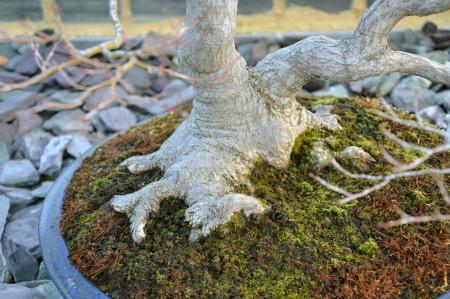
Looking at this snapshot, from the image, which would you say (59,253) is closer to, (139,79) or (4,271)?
(4,271)

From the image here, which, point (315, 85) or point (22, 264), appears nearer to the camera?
point (22, 264)

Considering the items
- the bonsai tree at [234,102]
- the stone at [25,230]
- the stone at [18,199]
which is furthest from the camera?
the stone at [18,199]

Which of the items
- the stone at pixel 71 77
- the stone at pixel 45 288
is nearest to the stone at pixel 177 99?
the stone at pixel 71 77

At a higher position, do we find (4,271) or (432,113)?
(432,113)

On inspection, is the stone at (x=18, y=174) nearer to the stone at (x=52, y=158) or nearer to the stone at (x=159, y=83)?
the stone at (x=52, y=158)

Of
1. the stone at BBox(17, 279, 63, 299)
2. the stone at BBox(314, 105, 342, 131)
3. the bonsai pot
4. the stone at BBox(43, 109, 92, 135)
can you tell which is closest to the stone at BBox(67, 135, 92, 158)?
the stone at BBox(43, 109, 92, 135)

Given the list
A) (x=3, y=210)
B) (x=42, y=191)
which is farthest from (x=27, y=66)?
(x=3, y=210)
